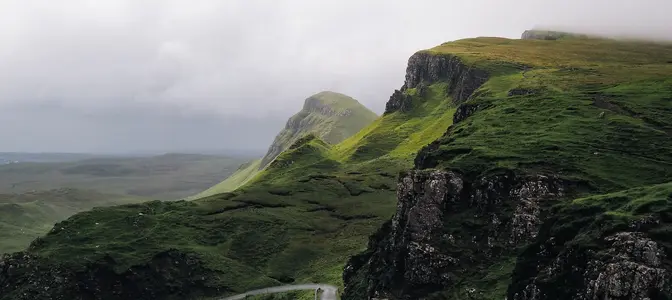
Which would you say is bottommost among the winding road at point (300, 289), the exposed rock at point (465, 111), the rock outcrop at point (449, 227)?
the winding road at point (300, 289)

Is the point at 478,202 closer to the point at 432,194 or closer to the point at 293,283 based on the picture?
the point at 432,194

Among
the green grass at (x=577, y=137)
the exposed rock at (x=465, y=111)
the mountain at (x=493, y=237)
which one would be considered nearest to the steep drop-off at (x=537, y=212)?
the mountain at (x=493, y=237)

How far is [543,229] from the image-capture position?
74625 millimetres

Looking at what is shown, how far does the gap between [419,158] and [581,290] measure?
302 ft

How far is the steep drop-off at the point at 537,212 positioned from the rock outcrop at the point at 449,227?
20 centimetres

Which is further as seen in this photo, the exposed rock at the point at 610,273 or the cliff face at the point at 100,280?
the cliff face at the point at 100,280

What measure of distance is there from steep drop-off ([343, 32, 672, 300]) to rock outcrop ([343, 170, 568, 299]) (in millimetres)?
196

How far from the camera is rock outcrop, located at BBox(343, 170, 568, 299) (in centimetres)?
9281

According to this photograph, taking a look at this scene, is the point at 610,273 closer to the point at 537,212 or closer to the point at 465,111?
the point at 537,212

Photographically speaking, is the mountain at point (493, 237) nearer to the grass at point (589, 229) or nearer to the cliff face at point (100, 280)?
the grass at point (589, 229)

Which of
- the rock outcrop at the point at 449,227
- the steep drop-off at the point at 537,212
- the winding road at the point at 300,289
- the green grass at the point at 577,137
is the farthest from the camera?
the winding road at the point at 300,289

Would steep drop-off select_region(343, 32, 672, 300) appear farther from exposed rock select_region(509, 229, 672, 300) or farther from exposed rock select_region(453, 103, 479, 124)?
exposed rock select_region(453, 103, 479, 124)

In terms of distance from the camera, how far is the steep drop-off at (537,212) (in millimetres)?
61938

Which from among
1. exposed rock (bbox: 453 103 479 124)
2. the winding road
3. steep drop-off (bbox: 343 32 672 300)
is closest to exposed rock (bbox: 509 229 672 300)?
steep drop-off (bbox: 343 32 672 300)
